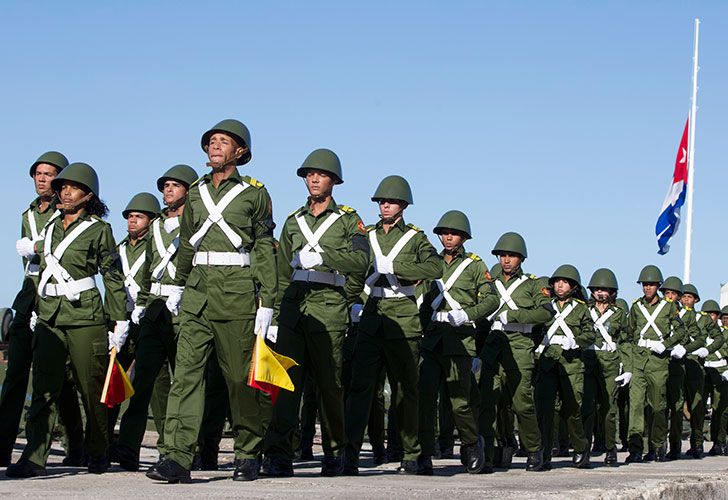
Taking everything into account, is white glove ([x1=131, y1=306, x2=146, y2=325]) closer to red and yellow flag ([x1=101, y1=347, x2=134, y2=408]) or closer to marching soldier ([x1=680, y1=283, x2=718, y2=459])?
red and yellow flag ([x1=101, y1=347, x2=134, y2=408])

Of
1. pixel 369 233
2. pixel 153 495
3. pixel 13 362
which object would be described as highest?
pixel 369 233

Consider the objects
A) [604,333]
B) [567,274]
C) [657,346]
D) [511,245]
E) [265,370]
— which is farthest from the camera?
[657,346]

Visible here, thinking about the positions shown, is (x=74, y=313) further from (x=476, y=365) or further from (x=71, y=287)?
(x=476, y=365)

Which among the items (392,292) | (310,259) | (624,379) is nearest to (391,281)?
(392,292)

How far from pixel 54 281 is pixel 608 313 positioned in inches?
369

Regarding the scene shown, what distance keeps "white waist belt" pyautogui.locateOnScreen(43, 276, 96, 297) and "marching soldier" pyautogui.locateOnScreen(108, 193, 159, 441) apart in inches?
59.8

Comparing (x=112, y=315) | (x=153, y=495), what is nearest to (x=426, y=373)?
(x=112, y=315)

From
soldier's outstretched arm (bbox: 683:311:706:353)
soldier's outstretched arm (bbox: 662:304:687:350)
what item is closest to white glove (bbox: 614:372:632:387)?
soldier's outstretched arm (bbox: 662:304:687:350)

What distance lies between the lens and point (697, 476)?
11977 millimetres

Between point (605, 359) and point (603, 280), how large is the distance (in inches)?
57.8

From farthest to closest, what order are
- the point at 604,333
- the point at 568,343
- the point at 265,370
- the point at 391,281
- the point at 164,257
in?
the point at 604,333, the point at 568,343, the point at 391,281, the point at 164,257, the point at 265,370

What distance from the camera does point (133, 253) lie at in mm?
12711

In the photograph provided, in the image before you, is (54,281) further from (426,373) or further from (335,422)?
(426,373)

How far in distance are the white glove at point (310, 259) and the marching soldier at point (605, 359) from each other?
20.9 feet
